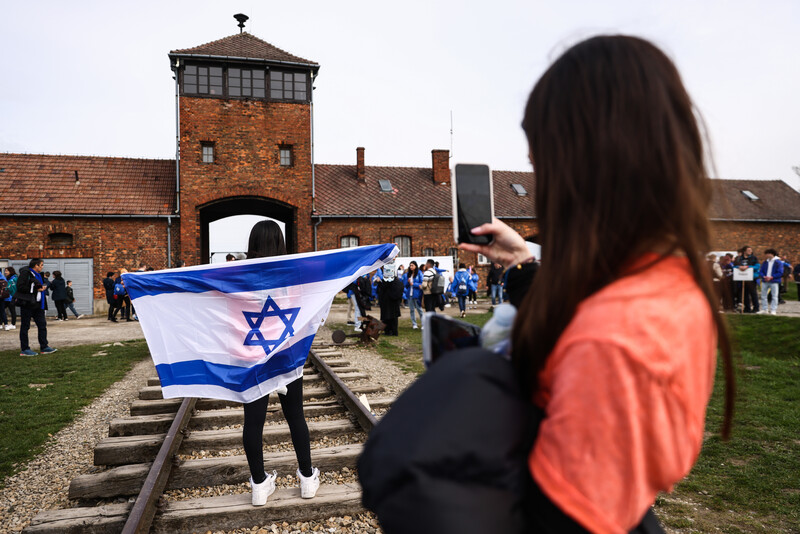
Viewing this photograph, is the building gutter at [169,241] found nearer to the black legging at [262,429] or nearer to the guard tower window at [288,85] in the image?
the guard tower window at [288,85]

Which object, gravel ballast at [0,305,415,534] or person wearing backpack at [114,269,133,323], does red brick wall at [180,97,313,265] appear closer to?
person wearing backpack at [114,269,133,323]

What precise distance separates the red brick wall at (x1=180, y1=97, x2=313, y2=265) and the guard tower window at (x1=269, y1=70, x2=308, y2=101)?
48cm

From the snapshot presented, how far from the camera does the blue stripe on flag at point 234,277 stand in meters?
3.96

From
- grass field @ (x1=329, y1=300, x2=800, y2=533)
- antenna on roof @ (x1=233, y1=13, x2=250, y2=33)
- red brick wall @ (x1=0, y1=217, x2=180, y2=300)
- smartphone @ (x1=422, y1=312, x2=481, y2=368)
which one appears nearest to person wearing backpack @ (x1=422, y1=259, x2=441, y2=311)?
grass field @ (x1=329, y1=300, x2=800, y2=533)

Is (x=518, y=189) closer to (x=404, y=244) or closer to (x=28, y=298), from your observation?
(x=404, y=244)

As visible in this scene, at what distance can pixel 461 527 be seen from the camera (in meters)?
0.83

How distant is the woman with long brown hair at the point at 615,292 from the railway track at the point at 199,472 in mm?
3298

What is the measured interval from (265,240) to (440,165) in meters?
31.1

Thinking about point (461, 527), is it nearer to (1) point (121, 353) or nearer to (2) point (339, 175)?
(1) point (121, 353)

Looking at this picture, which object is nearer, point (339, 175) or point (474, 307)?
point (474, 307)

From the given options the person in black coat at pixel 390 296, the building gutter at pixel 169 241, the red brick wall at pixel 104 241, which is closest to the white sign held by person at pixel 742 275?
the person in black coat at pixel 390 296

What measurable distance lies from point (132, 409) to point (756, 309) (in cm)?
1776

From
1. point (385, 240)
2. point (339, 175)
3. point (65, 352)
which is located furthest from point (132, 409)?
point (339, 175)

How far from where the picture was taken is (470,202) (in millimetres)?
1422
